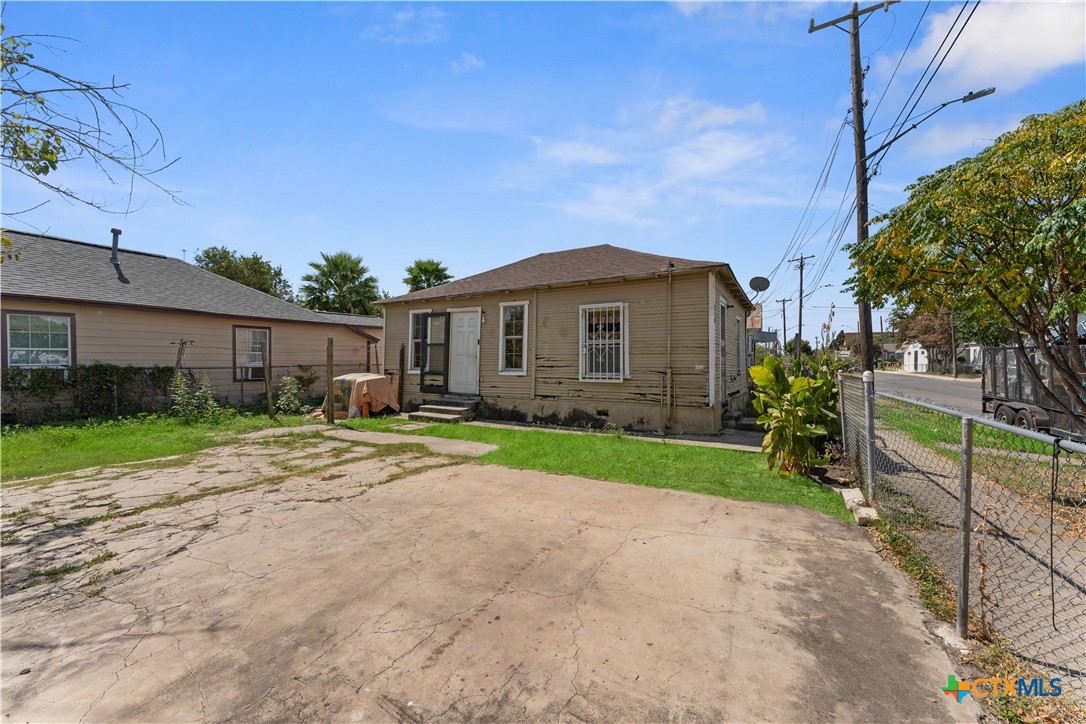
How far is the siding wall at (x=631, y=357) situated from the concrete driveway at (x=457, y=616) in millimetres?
4766

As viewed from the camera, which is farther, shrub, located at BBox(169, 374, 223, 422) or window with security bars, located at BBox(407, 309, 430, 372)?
window with security bars, located at BBox(407, 309, 430, 372)

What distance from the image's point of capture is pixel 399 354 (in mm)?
13445

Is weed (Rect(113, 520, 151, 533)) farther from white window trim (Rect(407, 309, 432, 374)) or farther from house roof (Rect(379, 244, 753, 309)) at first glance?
white window trim (Rect(407, 309, 432, 374))

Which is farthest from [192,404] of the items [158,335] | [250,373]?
[250,373]

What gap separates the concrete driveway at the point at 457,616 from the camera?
6.92 feet

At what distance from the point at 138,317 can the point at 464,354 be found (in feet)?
28.5

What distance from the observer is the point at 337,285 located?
982 inches

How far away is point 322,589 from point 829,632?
10.5 feet

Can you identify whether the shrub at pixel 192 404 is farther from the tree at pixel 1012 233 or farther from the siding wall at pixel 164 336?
the tree at pixel 1012 233

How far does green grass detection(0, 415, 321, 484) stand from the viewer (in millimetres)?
6973

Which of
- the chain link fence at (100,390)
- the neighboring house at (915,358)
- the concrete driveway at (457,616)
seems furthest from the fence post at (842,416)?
the neighboring house at (915,358)

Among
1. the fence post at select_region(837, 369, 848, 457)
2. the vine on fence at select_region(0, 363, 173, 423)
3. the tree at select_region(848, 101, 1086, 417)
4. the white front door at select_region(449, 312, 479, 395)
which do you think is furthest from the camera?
the white front door at select_region(449, 312, 479, 395)

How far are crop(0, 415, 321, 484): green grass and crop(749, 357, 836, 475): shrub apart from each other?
370 inches

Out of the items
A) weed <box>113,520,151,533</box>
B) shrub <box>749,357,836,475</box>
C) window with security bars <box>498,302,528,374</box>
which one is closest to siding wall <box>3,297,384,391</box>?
window with security bars <box>498,302,528,374</box>
